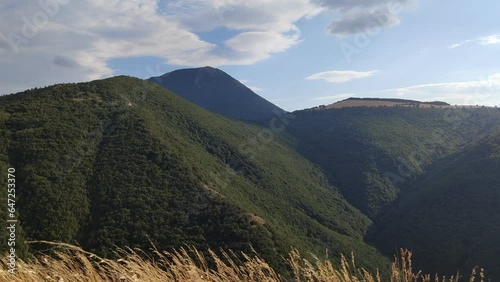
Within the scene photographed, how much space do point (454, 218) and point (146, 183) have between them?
2421 inches

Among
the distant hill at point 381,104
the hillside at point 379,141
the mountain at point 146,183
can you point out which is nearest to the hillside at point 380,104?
the distant hill at point 381,104

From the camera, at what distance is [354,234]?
82.3m

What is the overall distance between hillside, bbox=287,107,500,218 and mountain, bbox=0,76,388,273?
1692 cm

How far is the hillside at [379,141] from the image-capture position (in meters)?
108

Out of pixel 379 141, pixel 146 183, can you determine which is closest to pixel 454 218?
pixel 379 141

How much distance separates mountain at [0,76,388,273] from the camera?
144 ft

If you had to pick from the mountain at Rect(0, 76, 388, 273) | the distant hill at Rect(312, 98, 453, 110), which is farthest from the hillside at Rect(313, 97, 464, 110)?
the mountain at Rect(0, 76, 388, 273)

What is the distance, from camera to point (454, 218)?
76.7 m

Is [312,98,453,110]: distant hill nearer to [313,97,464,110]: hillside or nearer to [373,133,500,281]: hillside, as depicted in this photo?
[313,97,464,110]: hillside

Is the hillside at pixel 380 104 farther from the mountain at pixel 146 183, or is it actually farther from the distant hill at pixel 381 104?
the mountain at pixel 146 183

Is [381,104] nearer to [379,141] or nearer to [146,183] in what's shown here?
[379,141]

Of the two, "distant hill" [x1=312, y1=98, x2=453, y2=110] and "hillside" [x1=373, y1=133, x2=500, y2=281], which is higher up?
"distant hill" [x1=312, y1=98, x2=453, y2=110]

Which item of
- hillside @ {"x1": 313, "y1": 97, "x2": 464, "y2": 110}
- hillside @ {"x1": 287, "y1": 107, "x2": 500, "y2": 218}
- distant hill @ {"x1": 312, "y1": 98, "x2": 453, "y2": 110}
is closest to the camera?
hillside @ {"x1": 287, "y1": 107, "x2": 500, "y2": 218}

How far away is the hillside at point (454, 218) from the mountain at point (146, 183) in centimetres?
720
